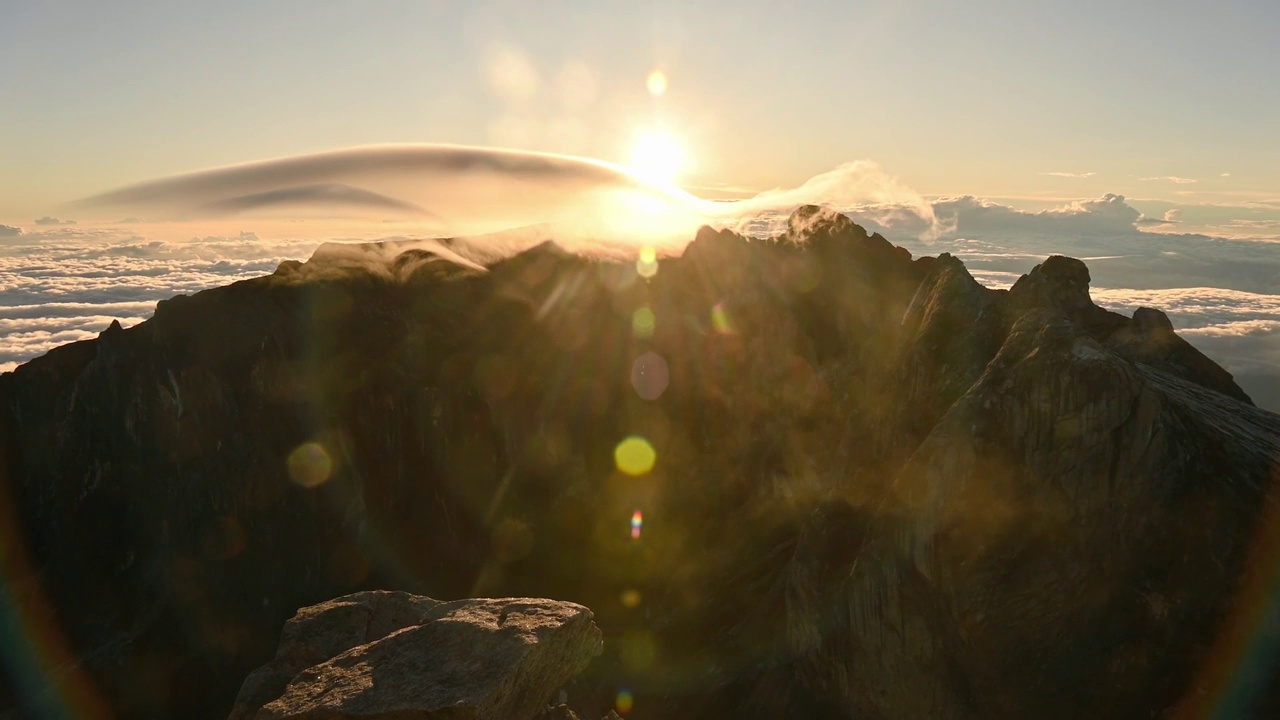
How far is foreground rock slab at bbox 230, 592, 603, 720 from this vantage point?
907 inches

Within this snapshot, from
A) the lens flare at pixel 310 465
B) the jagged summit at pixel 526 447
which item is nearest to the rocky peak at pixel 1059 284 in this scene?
the jagged summit at pixel 526 447

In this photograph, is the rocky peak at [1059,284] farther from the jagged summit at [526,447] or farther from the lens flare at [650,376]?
the lens flare at [650,376]

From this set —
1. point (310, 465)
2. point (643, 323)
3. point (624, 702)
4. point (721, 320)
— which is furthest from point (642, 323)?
point (624, 702)

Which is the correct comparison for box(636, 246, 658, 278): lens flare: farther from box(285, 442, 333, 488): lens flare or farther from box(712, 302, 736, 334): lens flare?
box(285, 442, 333, 488): lens flare

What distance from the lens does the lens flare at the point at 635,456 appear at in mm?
62188

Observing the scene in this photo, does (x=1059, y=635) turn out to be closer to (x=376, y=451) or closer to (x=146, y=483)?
(x=376, y=451)

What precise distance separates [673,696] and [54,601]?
5694cm

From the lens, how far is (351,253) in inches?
2928

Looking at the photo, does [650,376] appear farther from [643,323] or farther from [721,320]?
[721,320]

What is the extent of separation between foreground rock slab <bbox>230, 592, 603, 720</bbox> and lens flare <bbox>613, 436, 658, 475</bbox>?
3135 centimetres

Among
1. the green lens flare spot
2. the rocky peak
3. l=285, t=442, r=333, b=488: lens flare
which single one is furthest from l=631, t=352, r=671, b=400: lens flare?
the rocky peak

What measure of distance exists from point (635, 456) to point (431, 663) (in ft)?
127

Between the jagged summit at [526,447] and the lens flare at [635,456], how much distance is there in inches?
11.9

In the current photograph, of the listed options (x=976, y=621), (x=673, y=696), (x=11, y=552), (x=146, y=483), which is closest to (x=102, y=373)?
(x=146, y=483)
